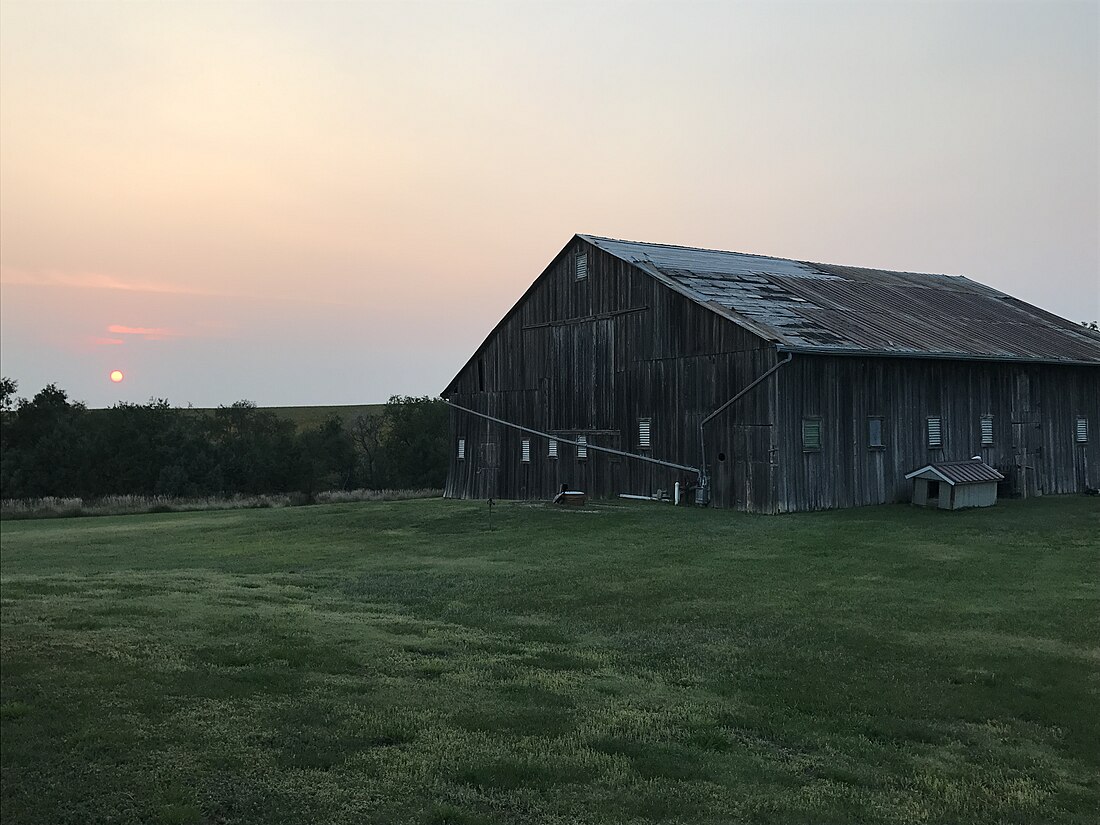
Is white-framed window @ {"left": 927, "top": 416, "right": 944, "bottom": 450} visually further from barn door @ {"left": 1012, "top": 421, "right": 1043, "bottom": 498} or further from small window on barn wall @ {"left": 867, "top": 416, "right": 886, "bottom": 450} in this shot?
barn door @ {"left": 1012, "top": 421, "right": 1043, "bottom": 498}

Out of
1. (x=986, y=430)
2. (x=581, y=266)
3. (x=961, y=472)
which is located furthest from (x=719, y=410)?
(x=986, y=430)

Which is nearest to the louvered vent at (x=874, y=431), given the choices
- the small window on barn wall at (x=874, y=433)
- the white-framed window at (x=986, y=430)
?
the small window on barn wall at (x=874, y=433)

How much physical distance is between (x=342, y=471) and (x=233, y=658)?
232 feet

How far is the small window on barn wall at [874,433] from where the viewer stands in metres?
32.9

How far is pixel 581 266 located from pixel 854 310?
441 inches

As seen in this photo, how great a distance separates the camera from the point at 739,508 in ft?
104

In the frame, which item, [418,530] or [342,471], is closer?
[418,530]

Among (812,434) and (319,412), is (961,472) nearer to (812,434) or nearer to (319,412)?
(812,434)

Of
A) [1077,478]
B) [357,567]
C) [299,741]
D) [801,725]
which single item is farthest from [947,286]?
[299,741]

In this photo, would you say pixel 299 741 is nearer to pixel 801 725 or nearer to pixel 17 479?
pixel 801 725

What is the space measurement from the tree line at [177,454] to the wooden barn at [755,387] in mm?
28633

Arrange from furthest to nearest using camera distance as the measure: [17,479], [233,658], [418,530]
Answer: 1. [17,479]
2. [418,530]
3. [233,658]

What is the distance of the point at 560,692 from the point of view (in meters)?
10.7

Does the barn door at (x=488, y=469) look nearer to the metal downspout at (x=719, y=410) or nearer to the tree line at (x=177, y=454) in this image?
the metal downspout at (x=719, y=410)
